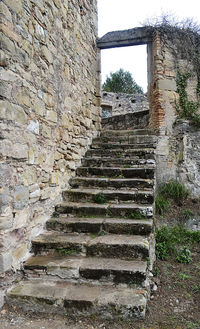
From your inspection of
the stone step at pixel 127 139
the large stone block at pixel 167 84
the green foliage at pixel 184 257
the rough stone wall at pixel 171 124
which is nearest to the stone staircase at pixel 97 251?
the green foliage at pixel 184 257

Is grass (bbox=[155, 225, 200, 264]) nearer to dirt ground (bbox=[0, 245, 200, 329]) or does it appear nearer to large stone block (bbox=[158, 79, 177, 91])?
dirt ground (bbox=[0, 245, 200, 329])

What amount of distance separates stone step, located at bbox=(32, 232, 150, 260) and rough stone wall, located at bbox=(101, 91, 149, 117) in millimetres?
9274

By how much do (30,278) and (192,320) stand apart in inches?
61.3

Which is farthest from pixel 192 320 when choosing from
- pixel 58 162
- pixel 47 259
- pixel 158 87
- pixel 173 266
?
pixel 158 87

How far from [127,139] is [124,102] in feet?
23.3

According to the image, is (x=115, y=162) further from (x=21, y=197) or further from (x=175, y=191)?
(x=21, y=197)

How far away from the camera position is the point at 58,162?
10.9ft

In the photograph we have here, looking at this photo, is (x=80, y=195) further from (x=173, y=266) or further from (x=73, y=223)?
(x=173, y=266)

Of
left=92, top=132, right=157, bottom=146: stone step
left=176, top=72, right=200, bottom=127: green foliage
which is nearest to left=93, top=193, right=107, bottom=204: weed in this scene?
left=92, top=132, right=157, bottom=146: stone step

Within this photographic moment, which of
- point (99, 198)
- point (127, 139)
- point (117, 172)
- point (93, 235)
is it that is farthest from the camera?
point (127, 139)

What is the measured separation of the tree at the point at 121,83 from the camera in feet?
70.2

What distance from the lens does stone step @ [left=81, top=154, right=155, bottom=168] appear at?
4023 mm

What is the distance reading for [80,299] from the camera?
1996 millimetres

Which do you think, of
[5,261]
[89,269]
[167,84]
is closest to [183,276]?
[89,269]
